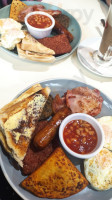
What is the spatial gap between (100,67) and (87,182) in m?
1.20

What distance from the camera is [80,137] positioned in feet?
4.47

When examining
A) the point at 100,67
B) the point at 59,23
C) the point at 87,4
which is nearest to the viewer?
the point at 100,67

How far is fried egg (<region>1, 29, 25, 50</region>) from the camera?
6.06 feet

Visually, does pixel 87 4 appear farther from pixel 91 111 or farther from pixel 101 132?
pixel 101 132

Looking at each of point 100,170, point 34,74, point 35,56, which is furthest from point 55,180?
point 35,56

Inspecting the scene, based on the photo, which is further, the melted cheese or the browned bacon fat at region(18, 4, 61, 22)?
the browned bacon fat at region(18, 4, 61, 22)

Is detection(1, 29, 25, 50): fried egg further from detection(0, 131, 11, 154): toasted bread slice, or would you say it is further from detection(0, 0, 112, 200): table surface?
detection(0, 131, 11, 154): toasted bread slice

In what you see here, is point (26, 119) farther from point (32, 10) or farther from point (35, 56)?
point (32, 10)

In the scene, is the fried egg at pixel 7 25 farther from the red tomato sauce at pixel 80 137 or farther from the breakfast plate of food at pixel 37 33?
the red tomato sauce at pixel 80 137

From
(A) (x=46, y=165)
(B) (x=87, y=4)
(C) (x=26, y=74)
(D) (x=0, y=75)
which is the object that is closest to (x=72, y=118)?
(A) (x=46, y=165)

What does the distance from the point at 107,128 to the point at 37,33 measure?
1.29 meters

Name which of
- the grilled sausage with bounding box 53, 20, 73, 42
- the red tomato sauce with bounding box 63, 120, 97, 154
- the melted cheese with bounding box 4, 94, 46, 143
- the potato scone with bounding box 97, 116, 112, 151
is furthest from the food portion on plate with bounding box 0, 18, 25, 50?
the potato scone with bounding box 97, 116, 112, 151

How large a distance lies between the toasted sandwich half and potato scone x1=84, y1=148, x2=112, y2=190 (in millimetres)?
479

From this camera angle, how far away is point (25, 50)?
6.15ft
